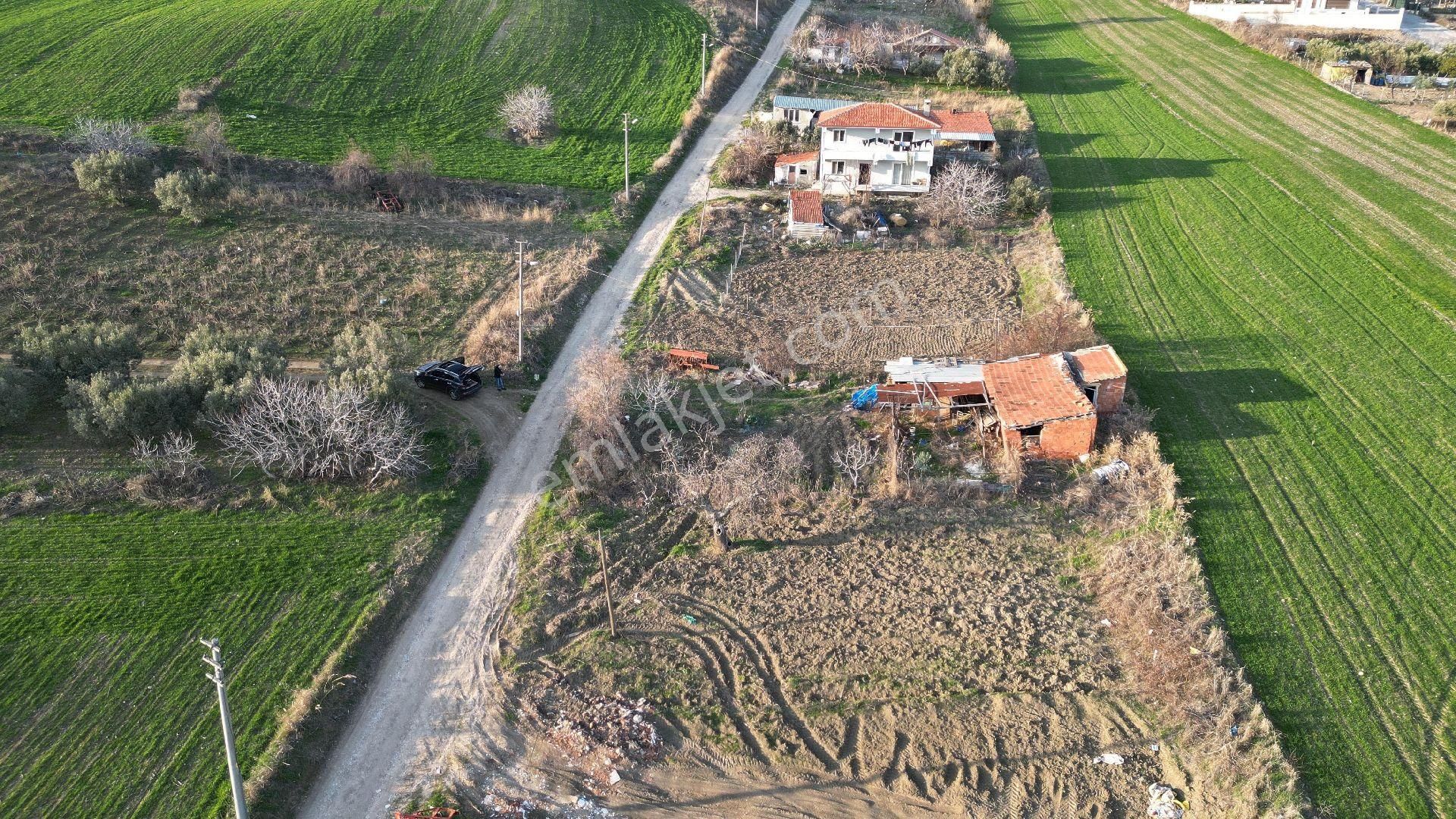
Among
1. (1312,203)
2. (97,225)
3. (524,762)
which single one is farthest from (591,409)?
(1312,203)

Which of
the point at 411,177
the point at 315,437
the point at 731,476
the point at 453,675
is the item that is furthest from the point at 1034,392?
the point at 411,177

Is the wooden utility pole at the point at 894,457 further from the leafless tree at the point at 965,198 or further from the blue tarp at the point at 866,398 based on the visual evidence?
the leafless tree at the point at 965,198

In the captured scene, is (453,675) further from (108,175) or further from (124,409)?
(108,175)

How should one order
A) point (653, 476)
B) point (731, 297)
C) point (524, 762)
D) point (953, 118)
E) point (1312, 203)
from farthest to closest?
point (953, 118) < point (1312, 203) < point (731, 297) < point (653, 476) < point (524, 762)

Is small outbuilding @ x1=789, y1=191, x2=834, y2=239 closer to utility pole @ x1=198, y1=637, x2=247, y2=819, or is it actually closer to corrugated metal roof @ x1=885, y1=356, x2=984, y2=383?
corrugated metal roof @ x1=885, y1=356, x2=984, y2=383

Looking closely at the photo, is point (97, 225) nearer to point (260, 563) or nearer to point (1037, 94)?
point (260, 563)
